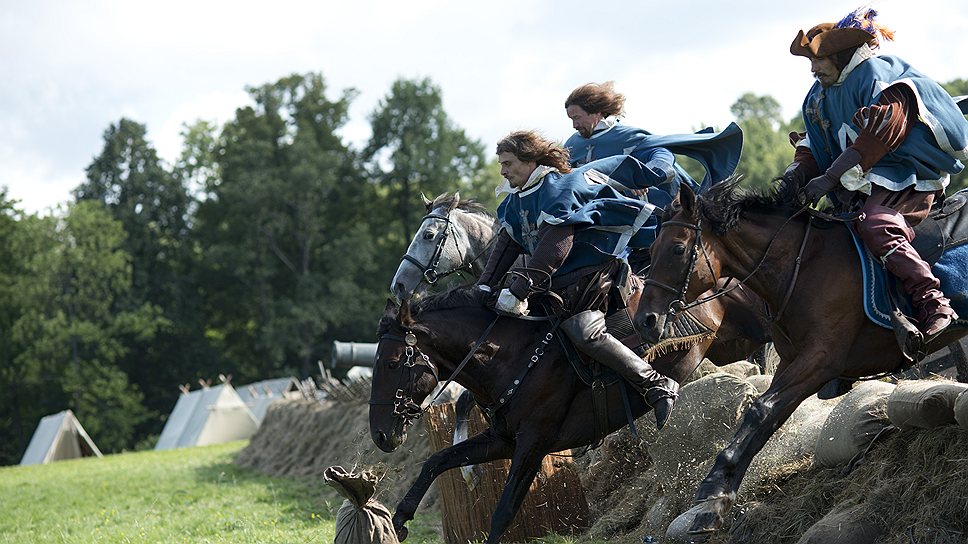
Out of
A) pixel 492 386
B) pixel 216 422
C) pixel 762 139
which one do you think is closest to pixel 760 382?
Result: pixel 492 386

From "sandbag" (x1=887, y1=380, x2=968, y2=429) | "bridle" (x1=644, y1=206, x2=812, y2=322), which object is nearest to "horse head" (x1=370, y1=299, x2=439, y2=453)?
"bridle" (x1=644, y1=206, x2=812, y2=322)

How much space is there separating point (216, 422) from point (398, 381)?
25.8 m

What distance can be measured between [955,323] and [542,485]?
3.41 metres

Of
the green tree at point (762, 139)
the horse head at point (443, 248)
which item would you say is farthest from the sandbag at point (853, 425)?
the green tree at point (762, 139)

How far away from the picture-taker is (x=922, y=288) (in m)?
5.85

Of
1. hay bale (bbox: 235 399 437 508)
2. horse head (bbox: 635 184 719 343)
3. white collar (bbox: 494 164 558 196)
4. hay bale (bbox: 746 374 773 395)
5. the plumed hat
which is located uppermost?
the plumed hat

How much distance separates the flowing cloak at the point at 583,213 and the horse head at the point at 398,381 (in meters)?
1.11

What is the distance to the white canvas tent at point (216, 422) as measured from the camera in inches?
1245

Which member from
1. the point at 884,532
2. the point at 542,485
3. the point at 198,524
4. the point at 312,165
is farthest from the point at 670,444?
the point at 312,165

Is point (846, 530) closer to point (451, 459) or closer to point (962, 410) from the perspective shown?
point (962, 410)

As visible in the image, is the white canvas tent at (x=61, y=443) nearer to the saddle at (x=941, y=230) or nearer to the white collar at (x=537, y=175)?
the white collar at (x=537, y=175)

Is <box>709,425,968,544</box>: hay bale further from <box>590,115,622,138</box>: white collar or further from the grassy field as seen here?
the grassy field

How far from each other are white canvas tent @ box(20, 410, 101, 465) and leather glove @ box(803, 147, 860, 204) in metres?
30.9

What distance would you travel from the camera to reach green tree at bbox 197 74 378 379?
160 feet
